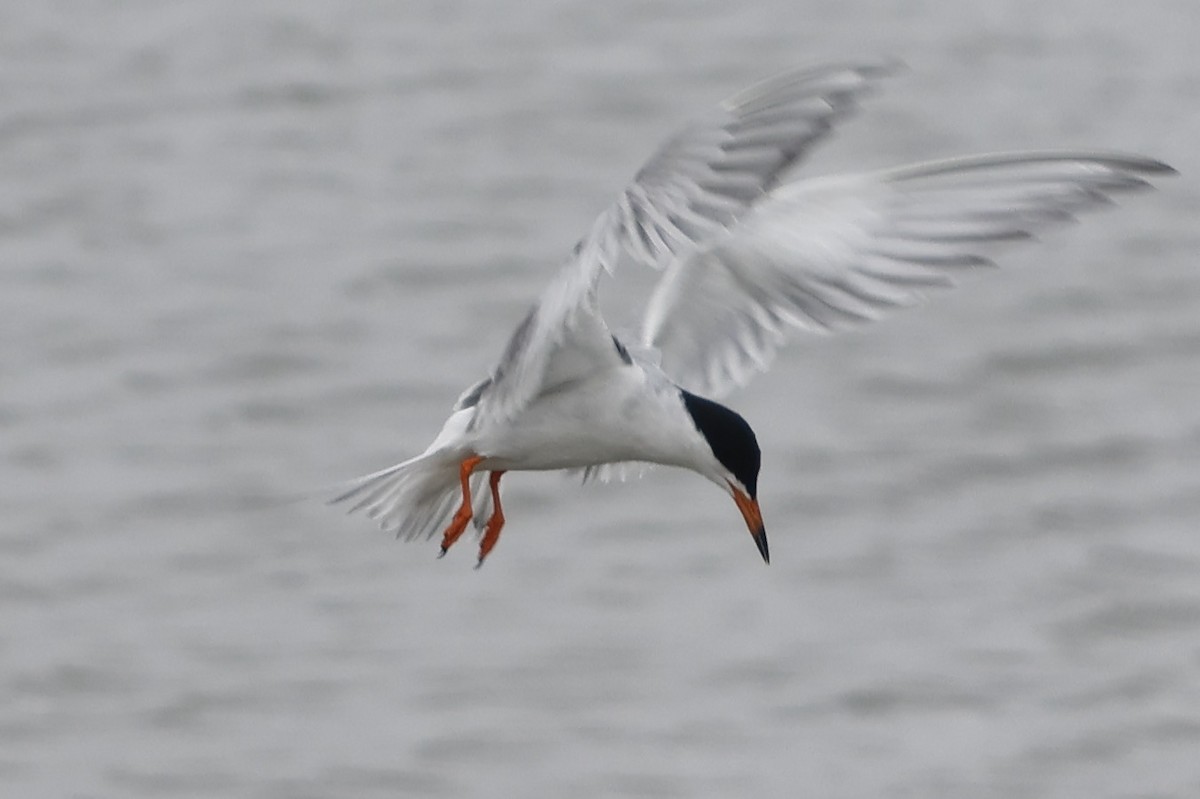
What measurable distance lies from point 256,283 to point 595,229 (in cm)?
835

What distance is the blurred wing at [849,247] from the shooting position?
15.5ft

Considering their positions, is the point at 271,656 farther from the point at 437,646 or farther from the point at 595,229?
the point at 595,229

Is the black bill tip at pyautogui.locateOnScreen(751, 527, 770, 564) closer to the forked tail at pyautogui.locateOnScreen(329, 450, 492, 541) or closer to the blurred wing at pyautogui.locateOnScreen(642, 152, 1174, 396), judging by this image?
the blurred wing at pyautogui.locateOnScreen(642, 152, 1174, 396)

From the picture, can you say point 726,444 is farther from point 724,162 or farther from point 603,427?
point 724,162

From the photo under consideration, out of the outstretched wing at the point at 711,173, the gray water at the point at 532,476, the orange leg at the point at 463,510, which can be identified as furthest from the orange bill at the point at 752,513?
the gray water at the point at 532,476

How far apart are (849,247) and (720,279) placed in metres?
0.45

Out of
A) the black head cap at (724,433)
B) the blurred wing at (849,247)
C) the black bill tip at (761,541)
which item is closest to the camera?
the blurred wing at (849,247)

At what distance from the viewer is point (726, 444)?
4867 millimetres

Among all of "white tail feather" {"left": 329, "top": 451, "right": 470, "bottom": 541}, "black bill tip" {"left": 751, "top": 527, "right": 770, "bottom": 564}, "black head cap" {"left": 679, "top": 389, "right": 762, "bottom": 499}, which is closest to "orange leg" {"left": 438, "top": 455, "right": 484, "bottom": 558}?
"white tail feather" {"left": 329, "top": 451, "right": 470, "bottom": 541}

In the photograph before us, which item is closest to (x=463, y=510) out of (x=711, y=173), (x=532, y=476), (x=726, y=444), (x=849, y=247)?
(x=726, y=444)

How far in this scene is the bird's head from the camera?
485 cm

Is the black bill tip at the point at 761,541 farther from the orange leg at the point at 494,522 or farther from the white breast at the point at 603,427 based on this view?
the orange leg at the point at 494,522

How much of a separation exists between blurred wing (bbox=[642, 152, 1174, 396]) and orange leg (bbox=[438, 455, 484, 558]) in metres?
0.60

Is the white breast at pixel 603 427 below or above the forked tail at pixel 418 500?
above
